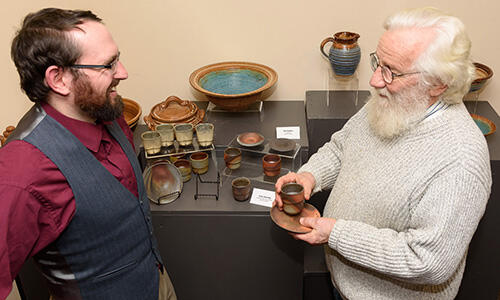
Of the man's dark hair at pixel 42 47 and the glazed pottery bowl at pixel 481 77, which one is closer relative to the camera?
the man's dark hair at pixel 42 47

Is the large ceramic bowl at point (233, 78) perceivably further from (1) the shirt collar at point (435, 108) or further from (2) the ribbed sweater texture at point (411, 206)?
(1) the shirt collar at point (435, 108)

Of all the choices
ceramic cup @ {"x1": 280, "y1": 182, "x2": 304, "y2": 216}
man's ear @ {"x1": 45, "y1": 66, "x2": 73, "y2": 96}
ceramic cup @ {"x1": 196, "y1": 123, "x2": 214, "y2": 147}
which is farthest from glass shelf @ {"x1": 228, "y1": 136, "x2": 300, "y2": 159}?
man's ear @ {"x1": 45, "y1": 66, "x2": 73, "y2": 96}

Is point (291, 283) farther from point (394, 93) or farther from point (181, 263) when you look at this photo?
point (394, 93)

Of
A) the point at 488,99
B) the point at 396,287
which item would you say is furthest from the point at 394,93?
the point at 488,99

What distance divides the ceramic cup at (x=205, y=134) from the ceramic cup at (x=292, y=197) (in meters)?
0.68

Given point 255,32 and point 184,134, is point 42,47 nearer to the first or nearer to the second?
point 184,134

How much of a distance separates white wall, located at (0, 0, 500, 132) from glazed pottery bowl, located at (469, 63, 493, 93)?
0.42ft

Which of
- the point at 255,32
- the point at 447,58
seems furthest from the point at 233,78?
the point at 447,58

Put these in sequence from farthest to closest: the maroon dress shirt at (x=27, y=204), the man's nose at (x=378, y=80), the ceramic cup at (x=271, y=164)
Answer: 1. the ceramic cup at (x=271, y=164)
2. the man's nose at (x=378, y=80)
3. the maroon dress shirt at (x=27, y=204)

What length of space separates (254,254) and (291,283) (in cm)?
27

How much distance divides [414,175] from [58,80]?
3.89ft

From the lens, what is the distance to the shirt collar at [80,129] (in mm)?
1386

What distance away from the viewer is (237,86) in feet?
9.21

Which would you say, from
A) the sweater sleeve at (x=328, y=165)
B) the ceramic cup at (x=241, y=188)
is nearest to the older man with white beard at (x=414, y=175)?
the sweater sleeve at (x=328, y=165)
